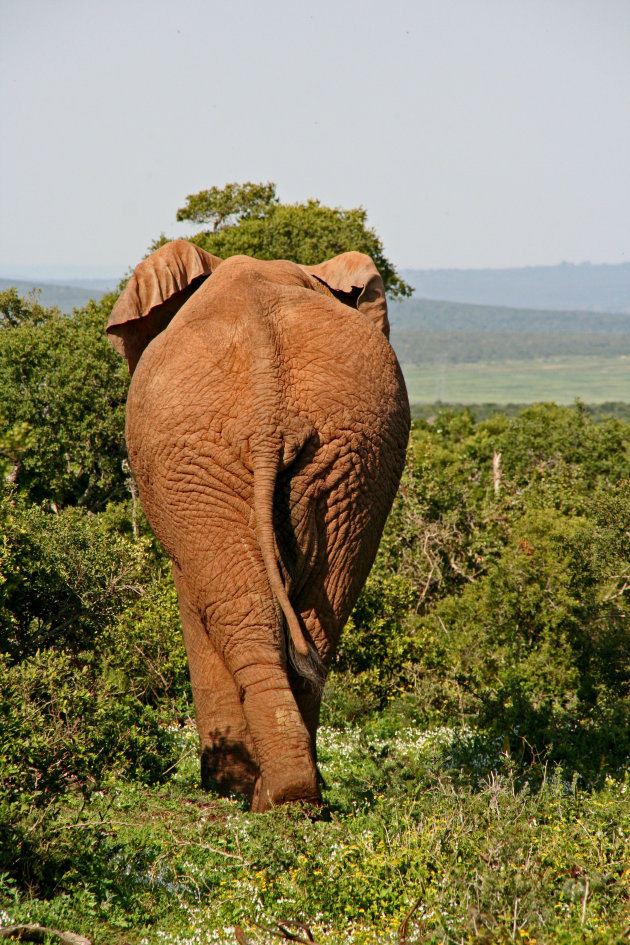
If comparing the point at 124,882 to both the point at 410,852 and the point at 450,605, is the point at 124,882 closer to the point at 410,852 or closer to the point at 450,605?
the point at 410,852

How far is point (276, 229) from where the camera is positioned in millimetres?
20500

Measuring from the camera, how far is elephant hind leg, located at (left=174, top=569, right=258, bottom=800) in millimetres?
5141

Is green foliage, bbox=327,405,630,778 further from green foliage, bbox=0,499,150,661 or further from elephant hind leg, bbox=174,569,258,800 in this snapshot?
elephant hind leg, bbox=174,569,258,800

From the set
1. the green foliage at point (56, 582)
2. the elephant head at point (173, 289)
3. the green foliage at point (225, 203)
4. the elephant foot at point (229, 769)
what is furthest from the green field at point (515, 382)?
the elephant foot at point (229, 769)

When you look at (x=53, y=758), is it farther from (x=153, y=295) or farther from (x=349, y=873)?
(x=153, y=295)

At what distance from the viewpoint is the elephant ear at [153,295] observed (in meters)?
5.53

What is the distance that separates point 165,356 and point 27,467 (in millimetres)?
11029

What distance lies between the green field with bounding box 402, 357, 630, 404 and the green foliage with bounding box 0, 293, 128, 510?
112231 millimetres

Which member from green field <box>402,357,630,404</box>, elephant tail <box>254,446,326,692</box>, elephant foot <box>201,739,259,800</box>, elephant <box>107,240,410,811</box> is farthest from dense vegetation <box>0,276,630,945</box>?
green field <box>402,357,630,404</box>

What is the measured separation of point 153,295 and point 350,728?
462cm

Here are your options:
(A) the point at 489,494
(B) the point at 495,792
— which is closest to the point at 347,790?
(B) the point at 495,792

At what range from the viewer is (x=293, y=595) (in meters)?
4.90

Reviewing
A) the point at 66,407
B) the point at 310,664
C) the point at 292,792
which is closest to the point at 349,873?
the point at 292,792

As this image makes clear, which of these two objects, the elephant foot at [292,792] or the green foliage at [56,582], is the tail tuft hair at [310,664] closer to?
the elephant foot at [292,792]
